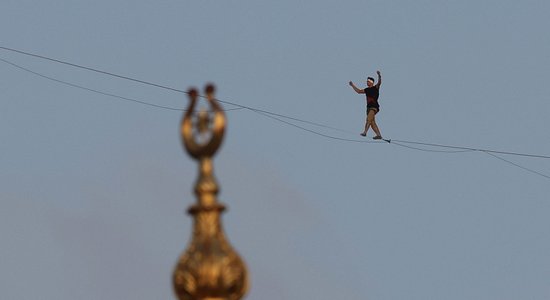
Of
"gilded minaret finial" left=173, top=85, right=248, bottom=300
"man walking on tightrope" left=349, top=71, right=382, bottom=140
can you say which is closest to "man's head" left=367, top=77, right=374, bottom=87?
"man walking on tightrope" left=349, top=71, right=382, bottom=140

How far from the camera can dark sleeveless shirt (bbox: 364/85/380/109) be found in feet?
184

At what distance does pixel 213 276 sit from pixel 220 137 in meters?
0.96

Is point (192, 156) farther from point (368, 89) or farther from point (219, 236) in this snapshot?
point (368, 89)

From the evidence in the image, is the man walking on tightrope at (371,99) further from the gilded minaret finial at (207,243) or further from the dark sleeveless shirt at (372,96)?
the gilded minaret finial at (207,243)

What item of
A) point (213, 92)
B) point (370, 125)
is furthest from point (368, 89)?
point (213, 92)

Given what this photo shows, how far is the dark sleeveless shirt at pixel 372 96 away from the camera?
56.0 m

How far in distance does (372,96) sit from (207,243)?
38436 mm

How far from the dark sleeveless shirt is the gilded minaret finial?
124 ft

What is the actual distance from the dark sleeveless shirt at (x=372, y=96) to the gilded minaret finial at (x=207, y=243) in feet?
124

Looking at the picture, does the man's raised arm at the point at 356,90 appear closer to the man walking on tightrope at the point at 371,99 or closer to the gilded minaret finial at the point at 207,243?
the man walking on tightrope at the point at 371,99

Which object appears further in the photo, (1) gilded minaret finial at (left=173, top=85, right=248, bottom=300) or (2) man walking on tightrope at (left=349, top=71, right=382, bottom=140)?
(2) man walking on tightrope at (left=349, top=71, right=382, bottom=140)

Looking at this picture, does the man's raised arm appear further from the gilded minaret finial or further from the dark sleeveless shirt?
the gilded minaret finial

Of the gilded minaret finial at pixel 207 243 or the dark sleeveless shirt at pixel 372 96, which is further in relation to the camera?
the dark sleeveless shirt at pixel 372 96

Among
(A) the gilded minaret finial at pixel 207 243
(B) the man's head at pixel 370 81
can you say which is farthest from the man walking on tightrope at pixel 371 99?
(A) the gilded minaret finial at pixel 207 243
